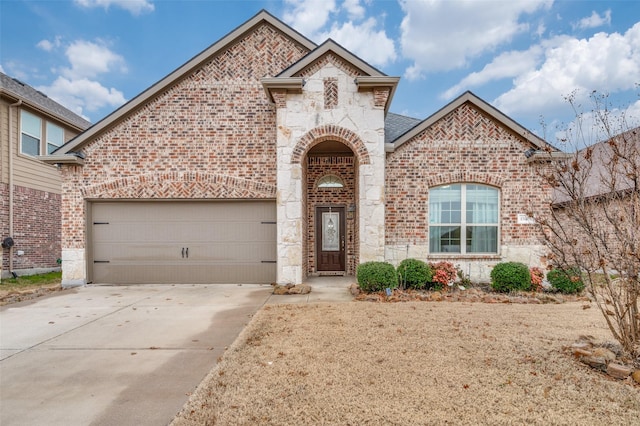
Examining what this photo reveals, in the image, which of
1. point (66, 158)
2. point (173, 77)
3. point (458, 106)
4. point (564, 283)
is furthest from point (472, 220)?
point (66, 158)

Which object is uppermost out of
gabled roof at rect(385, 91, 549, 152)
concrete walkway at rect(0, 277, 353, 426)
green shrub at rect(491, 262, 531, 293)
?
gabled roof at rect(385, 91, 549, 152)

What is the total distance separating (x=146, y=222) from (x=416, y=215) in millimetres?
7540

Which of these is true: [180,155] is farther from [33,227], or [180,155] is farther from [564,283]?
[564,283]

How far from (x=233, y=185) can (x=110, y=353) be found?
18.8 feet

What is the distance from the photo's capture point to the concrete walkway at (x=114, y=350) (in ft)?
10.4

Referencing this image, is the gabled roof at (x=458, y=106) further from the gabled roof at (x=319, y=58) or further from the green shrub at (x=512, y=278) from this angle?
the green shrub at (x=512, y=278)

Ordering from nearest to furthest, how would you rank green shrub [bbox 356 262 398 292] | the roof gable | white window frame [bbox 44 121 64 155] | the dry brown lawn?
the dry brown lawn, green shrub [bbox 356 262 398 292], the roof gable, white window frame [bbox 44 121 64 155]

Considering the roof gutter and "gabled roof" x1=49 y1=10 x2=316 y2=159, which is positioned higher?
"gabled roof" x1=49 y1=10 x2=316 y2=159

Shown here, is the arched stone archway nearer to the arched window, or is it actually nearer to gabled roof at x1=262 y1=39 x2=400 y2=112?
gabled roof at x1=262 y1=39 x2=400 y2=112

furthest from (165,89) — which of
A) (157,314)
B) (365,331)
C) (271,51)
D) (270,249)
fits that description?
(365,331)

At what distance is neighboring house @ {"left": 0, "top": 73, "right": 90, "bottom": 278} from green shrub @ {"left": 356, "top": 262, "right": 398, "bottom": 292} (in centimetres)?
1088

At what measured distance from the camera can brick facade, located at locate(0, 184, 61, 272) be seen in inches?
459

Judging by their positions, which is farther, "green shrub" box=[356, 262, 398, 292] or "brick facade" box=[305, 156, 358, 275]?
"brick facade" box=[305, 156, 358, 275]

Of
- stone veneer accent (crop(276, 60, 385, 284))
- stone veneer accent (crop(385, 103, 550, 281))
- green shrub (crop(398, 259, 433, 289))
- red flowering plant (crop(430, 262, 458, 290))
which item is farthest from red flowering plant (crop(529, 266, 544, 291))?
stone veneer accent (crop(276, 60, 385, 284))
